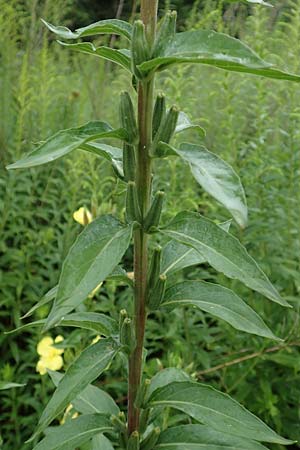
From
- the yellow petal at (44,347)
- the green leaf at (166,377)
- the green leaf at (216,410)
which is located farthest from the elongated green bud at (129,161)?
the yellow petal at (44,347)

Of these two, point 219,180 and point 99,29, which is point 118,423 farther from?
point 99,29

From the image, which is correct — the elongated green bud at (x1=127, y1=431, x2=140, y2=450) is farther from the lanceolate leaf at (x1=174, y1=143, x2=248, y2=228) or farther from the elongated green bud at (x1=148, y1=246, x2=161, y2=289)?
the lanceolate leaf at (x1=174, y1=143, x2=248, y2=228)

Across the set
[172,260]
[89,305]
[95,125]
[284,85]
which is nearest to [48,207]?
[89,305]

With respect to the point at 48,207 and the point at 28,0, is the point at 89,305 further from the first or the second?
the point at 28,0

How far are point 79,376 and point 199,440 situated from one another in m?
0.24

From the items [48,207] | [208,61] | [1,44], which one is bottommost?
[48,207]

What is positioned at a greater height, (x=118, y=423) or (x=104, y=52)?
(x=104, y=52)

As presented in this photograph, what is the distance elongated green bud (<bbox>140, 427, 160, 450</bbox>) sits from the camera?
3.07 feet

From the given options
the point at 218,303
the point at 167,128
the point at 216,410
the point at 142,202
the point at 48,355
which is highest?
the point at 167,128

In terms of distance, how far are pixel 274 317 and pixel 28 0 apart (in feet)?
7.09

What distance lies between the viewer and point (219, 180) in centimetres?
67

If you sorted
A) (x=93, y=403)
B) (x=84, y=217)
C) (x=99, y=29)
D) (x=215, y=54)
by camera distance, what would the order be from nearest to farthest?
(x=215, y=54)
(x=99, y=29)
(x=93, y=403)
(x=84, y=217)

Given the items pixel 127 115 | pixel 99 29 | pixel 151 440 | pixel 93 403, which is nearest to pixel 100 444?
pixel 93 403

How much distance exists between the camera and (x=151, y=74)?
0.76 meters
